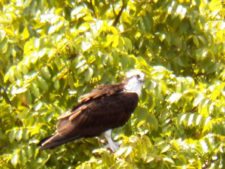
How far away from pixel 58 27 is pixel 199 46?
172cm

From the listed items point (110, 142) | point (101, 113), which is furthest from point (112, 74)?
point (110, 142)

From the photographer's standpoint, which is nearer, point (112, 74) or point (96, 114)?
point (96, 114)

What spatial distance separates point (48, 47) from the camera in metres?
7.26

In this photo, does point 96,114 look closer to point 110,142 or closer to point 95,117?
point 95,117

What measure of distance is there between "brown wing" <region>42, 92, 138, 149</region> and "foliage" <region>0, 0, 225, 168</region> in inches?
6.8

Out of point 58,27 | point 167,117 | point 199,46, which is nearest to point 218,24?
point 199,46

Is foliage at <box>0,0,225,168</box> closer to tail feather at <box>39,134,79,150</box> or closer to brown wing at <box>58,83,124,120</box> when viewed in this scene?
brown wing at <box>58,83,124,120</box>

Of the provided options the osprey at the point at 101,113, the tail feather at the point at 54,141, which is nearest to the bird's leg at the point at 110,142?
the osprey at the point at 101,113

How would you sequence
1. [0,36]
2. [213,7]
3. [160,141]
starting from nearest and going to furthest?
[160,141]
[0,36]
[213,7]

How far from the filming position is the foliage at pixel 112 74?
23.4ft

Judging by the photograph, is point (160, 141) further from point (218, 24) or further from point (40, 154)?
point (218, 24)

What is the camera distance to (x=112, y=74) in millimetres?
7672

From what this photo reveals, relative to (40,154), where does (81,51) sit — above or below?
above

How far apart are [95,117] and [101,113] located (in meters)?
0.07
